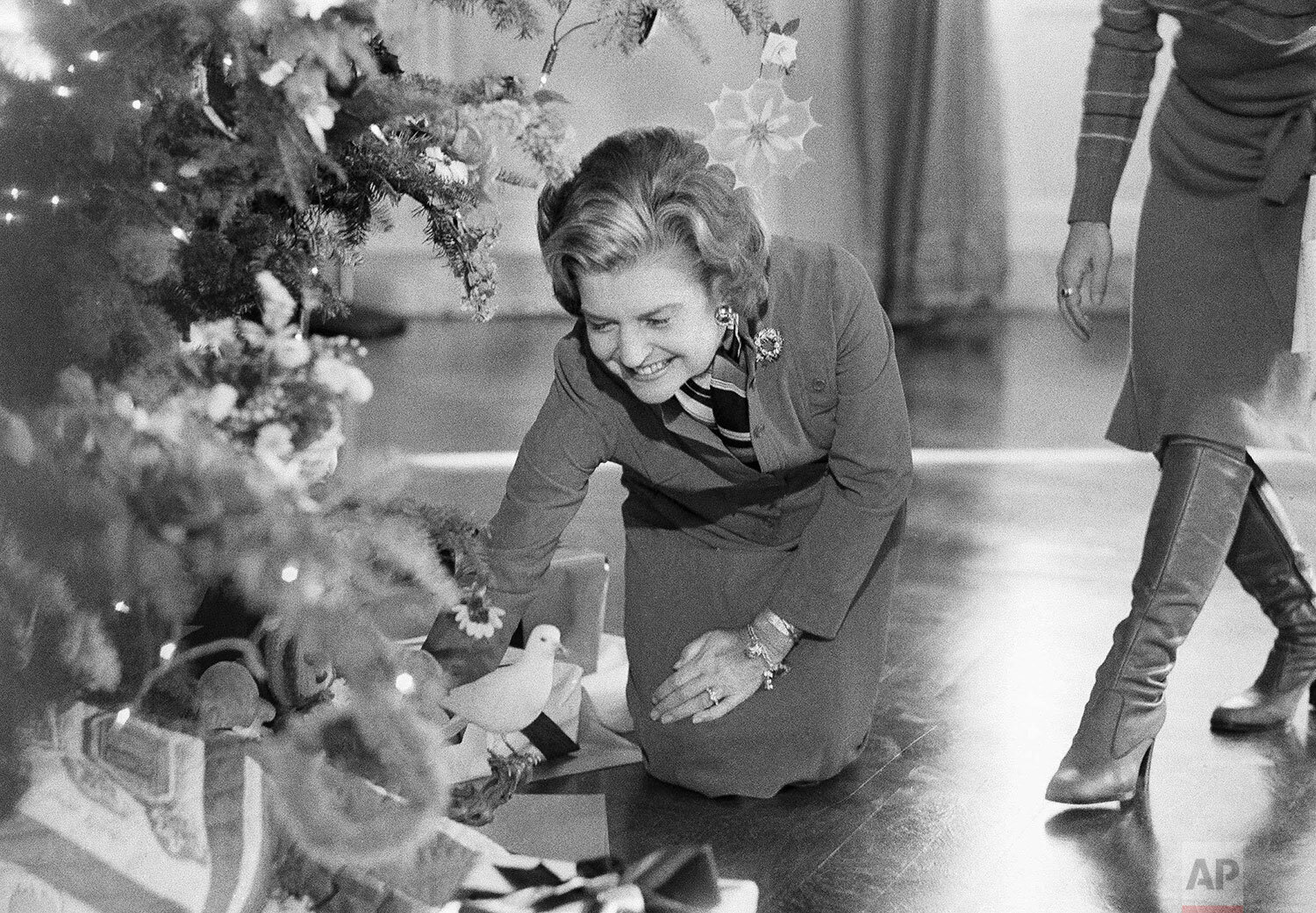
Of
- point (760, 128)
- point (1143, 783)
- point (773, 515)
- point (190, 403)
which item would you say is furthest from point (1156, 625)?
point (190, 403)

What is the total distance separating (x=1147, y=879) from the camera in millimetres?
1610

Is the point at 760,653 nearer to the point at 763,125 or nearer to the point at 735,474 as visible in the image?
the point at 735,474

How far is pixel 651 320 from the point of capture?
1592 mm

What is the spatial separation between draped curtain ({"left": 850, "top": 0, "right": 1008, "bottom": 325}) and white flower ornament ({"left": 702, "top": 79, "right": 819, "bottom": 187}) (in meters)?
3.86

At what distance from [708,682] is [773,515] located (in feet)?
0.77

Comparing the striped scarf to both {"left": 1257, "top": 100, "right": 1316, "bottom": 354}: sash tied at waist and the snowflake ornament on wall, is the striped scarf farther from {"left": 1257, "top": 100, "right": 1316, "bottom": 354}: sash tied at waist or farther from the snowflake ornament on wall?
{"left": 1257, "top": 100, "right": 1316, "bottom": 354}: sash tied at waist

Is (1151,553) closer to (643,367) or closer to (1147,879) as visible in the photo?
(1147,879)

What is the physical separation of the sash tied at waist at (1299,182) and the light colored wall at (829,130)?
3.48 meters

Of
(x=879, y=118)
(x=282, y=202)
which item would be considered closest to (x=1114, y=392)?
(x=879, y=118)

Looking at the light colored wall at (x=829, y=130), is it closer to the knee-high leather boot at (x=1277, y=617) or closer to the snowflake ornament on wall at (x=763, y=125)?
the knee-high leather boot at (x=1277, y=617)

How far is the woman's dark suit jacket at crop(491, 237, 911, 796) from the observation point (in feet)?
5.85

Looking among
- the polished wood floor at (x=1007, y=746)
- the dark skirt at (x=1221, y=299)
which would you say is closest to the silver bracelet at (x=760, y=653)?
the polished wood floor at (x=1007, y=746)

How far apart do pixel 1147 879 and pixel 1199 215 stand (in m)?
0.75

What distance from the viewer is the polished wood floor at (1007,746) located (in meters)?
1.62
